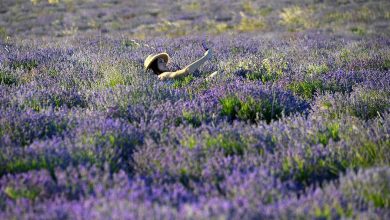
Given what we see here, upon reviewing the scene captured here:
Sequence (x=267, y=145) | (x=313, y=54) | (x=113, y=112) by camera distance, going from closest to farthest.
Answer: (x=267, y=145) < (x=113, y=112) < (x=313, y=54)

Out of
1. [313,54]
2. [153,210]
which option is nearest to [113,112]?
[153,210]

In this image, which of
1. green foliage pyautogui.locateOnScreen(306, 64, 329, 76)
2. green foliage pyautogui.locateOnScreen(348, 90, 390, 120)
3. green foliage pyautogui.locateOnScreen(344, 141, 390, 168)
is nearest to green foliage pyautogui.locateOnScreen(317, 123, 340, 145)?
green foliage pyautogui.locateOnScreen(344, 141, 390, 168)

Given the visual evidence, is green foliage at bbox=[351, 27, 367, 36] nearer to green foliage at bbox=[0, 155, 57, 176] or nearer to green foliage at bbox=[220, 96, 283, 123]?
green foliage at bbox=[220, 96, 283, 123]

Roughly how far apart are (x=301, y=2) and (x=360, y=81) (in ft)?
60.9

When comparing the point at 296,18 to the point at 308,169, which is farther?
the point at 296,18

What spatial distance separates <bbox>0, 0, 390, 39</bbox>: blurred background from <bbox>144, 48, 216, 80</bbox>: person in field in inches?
381

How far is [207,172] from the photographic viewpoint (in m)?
2.39

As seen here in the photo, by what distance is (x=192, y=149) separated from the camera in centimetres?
266

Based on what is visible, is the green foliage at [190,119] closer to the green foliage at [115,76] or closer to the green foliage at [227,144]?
the green foliage at [227,144]

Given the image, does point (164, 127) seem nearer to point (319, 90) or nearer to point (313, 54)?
point (319, 90)

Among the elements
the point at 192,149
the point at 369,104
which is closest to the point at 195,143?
the point at 192,149

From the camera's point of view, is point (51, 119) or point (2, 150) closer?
point (2, 150)

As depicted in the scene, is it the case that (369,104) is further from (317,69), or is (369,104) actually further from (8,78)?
(8,78)

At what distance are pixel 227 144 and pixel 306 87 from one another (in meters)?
2.10
